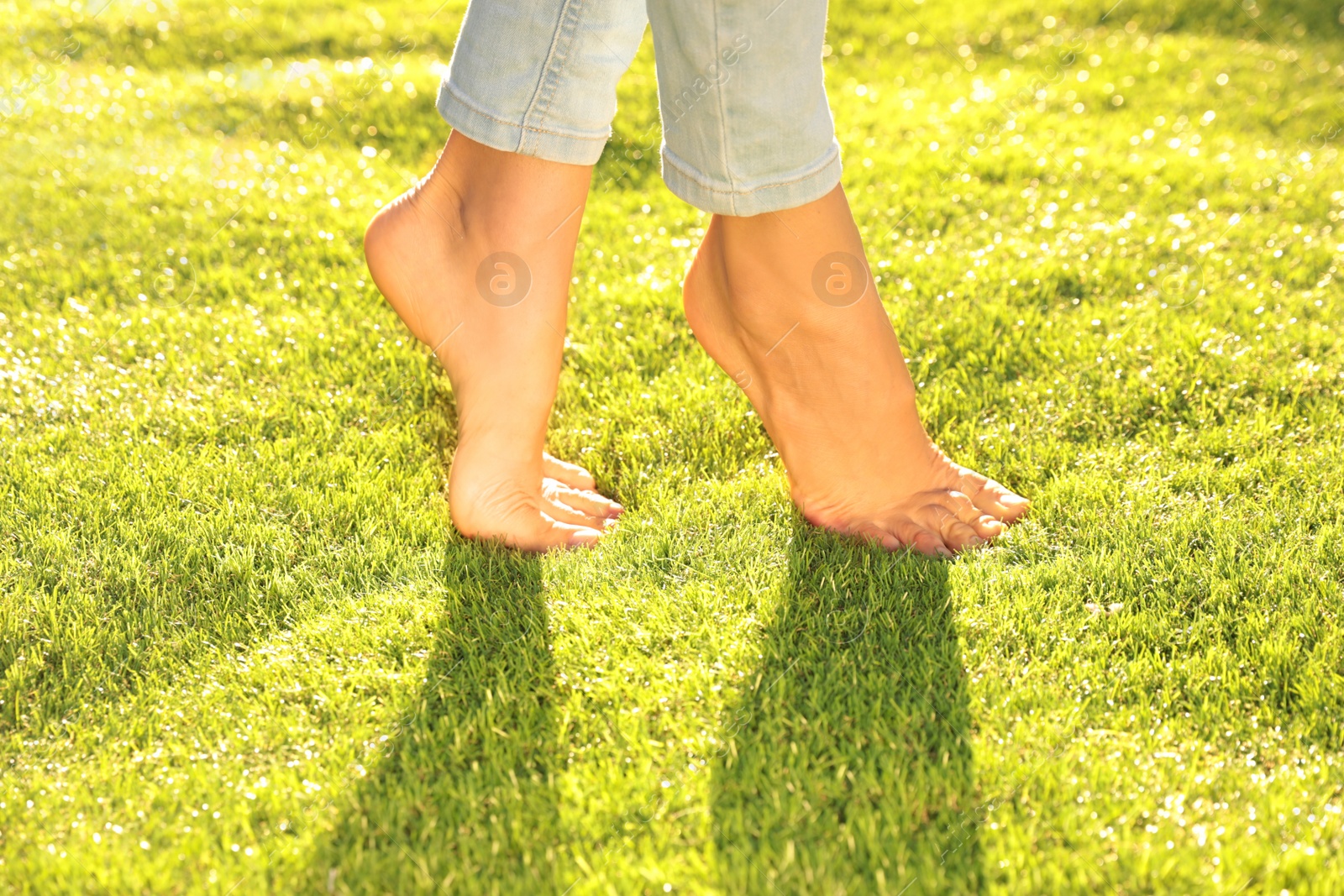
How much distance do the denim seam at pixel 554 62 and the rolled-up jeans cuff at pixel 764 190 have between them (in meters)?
0.24

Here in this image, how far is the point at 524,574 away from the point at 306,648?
0.40 meters

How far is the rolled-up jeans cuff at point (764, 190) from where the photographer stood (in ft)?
6.29

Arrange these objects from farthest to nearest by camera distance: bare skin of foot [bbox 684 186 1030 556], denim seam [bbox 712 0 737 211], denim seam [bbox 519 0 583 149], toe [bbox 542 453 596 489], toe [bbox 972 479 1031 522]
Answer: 1. toe [bbox 542 453 596 489]
2. toe [bbox 972 479 1031 522]
3. bare skin of foot [bbox 684 186 1030 556]
4. denim seam [bbox 519 0 583 149]
5. denim seam [bbox 712 0 737 211]

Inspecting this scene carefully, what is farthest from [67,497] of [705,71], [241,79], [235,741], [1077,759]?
[241,79]

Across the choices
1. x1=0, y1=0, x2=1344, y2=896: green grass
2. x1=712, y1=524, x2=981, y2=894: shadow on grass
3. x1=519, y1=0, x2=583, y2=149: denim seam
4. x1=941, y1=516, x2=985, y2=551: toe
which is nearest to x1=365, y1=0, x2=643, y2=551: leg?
x1=519, y1=0, x2=583, y2=149: denim seam

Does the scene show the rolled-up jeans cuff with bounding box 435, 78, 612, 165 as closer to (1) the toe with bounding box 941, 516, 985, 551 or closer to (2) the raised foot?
(2) the raised foot

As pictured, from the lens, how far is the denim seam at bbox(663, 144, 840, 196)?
1915mm

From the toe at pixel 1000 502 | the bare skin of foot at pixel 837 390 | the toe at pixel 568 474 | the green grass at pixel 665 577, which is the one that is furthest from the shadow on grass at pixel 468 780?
the toe at pixel 1000 502

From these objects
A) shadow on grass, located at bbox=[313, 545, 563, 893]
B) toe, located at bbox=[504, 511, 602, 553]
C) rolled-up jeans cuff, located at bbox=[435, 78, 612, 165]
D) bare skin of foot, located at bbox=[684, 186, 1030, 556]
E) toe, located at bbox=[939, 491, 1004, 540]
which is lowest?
shadow on grass, located at bbox=[313, 545, 563, 893]

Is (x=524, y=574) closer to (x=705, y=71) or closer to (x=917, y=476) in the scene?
(x=917, y=476)

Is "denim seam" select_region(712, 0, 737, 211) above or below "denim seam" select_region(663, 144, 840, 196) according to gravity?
above

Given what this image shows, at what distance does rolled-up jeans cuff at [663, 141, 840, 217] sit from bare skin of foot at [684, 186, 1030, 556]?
0.22ft

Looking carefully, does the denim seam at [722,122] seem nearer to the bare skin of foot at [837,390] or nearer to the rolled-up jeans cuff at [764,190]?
the rolled-up jeans cuff at [764,190]

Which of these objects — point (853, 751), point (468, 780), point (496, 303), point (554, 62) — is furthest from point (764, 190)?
point (468, 780)
